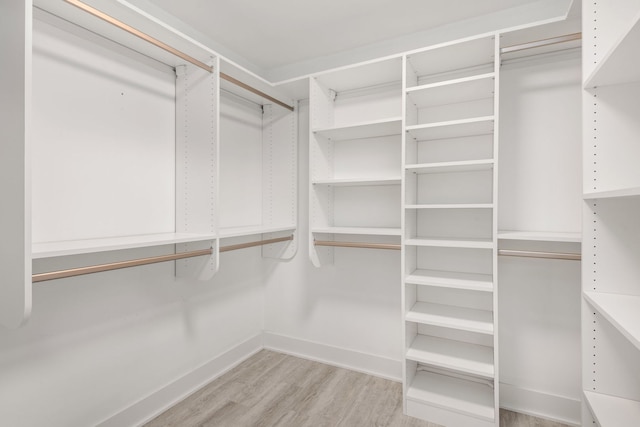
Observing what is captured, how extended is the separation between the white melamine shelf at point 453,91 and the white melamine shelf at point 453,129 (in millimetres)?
208

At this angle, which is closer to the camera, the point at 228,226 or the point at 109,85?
the point at 109,85

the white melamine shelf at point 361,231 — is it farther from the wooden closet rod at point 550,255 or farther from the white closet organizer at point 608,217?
the white closet organizer at point 608,217

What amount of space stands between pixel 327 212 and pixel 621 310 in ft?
5.50

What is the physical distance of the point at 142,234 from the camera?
187 cm

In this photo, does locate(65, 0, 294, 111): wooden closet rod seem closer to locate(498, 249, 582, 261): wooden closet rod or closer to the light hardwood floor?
locate(498, 249, 582, 261): wooden closet rod

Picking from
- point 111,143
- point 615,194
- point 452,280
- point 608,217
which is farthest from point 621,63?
point 111,143

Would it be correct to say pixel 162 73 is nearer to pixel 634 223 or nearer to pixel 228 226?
pixel 228 226

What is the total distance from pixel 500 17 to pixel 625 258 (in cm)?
152

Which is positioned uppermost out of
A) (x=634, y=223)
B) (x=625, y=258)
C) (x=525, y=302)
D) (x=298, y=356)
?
(x=634, y=223)

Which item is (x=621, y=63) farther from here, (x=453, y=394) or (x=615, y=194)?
(x=453, y=394)

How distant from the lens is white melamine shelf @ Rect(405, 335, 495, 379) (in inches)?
68.8

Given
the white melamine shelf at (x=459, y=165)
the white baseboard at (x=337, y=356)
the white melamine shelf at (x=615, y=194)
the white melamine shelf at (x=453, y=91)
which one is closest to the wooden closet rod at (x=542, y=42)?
the white melamine shelf at (x=453, y=91)

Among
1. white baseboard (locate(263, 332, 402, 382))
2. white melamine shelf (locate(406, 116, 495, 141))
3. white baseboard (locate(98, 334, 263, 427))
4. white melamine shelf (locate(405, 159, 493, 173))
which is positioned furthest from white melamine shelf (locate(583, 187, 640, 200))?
white baseboard (locate(98, 334, 263, 427))

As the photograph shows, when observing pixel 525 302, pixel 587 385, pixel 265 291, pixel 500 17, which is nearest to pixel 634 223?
pixel 587 385
